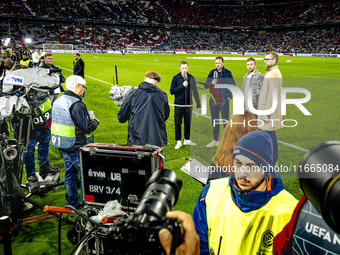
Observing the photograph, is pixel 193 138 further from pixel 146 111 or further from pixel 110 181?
pixel 110 181

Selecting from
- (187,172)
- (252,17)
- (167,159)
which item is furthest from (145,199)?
(252,17)

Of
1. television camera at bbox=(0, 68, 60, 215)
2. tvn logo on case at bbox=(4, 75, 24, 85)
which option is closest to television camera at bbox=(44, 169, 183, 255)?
television camera at bbox=(0, 68, 60, 215)

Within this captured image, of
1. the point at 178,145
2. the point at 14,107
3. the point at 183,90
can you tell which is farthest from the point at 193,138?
the point at 14,107

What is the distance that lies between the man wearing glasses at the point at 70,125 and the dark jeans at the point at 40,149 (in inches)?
54.2

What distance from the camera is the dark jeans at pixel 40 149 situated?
5.02 m

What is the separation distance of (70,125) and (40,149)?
6.15 ft

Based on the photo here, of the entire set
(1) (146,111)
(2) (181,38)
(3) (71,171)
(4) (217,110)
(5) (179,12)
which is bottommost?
(3) (71,171)

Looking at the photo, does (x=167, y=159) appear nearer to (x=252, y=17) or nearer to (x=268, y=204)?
(x=268, y=204)

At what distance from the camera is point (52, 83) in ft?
13.5

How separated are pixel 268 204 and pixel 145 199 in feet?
3.21

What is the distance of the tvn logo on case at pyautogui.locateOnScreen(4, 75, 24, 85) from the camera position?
3720mm

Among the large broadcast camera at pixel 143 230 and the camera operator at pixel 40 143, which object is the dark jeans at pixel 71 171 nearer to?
the camera operator at pixel 40 143

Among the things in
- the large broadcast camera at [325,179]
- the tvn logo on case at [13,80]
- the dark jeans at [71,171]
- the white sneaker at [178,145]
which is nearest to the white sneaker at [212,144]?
the white sneaker at [178,145]

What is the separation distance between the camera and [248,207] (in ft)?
6.20
